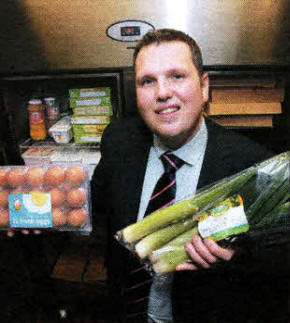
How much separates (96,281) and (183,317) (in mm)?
861

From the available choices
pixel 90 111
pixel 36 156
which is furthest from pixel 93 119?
pixel 36 156

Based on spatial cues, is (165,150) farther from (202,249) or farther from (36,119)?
(36,119)

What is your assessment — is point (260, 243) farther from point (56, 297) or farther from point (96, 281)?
point (56, 297)

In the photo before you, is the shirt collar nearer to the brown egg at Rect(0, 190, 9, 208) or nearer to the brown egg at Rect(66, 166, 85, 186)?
the brown egg at Rect(66, 166, 85, 186)

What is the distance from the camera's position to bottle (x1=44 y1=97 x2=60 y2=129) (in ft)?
6.11

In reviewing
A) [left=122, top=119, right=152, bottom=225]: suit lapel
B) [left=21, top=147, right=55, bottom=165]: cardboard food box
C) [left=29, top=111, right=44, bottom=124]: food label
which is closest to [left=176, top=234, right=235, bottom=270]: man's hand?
[left=122, top=119, right=152, bottom=225]: suit lapel

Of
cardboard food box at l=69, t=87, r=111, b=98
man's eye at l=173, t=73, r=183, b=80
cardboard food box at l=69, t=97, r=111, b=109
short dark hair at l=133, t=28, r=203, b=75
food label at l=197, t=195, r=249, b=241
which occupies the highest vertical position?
short dark hair at l=133, t=28, r=203, b=75

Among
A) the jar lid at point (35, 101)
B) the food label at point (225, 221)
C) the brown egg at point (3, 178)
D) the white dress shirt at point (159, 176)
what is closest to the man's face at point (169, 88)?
the white dress shirt at point (159, 176)

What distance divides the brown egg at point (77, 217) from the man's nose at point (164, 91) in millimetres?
643

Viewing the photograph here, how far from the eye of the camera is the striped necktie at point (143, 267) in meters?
1.20

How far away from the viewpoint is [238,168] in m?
1.27

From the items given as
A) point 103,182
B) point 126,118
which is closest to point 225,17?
point 126,118

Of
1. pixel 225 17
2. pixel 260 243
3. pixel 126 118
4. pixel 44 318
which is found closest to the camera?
pixel 260 243

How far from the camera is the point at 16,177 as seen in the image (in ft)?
4.35
